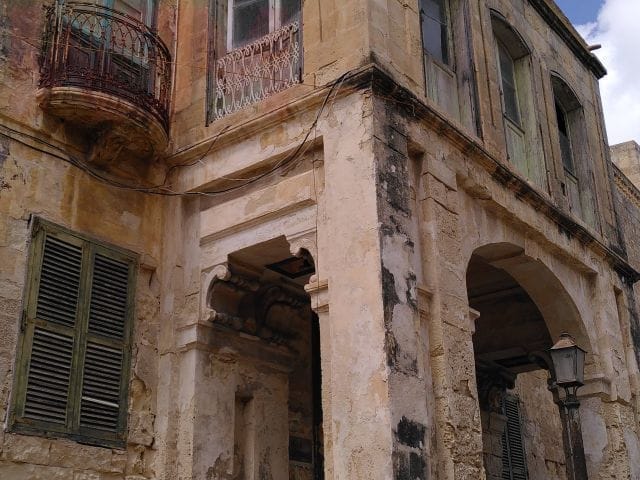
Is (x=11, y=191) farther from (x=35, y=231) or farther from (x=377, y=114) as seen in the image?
(x=377, y=114)

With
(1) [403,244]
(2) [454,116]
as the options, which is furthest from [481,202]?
(1) [403,244]

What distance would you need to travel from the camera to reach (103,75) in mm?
8039

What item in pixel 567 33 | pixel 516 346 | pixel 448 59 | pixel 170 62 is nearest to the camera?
pixel 170 62

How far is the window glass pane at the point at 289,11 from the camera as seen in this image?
345 inches

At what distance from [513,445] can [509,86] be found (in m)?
5.92

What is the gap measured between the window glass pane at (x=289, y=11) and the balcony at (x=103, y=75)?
48.3 inches

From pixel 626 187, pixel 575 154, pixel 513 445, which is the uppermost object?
pixel 626 187

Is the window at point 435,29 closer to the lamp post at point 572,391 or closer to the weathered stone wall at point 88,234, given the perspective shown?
the weathered stone wall at point 88,234

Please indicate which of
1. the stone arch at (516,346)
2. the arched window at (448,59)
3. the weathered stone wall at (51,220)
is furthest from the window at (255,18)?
the stone arch at (516,346)

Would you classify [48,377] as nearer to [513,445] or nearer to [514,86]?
[514,86]

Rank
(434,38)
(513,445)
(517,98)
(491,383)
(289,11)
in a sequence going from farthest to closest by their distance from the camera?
(513,445), (491,383), (517,98), (434,38), (289,11)

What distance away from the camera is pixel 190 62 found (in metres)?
9.25

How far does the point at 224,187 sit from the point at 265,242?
0.79m

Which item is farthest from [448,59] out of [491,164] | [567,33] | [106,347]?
[106,347]
